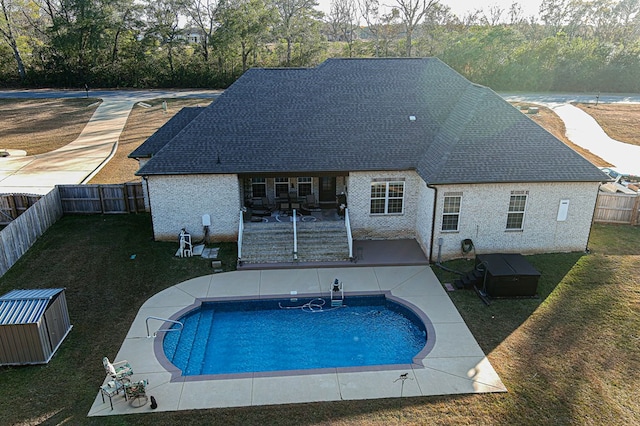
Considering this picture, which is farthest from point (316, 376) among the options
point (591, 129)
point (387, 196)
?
point (591, 129)

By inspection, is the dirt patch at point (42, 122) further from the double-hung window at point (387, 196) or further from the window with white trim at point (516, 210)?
the window with white trim at point (516, 210)

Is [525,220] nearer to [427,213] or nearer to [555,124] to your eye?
[427,213]

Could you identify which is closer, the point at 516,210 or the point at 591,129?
the point at 516,210

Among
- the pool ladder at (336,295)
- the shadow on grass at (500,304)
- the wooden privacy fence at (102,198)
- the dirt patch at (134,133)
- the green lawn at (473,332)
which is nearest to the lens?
the green lawn at (473,332)

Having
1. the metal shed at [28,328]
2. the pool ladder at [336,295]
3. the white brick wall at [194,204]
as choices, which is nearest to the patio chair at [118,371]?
the metal shed at [28,328]

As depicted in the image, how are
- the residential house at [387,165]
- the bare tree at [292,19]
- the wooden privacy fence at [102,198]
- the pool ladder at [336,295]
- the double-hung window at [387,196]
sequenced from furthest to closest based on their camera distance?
the bare tree at [292,19] → the wooden privacy fence at [102,198] → the double-hung window at [387,196] → the residential house at [387,165] → the pool ladder at [336,295]

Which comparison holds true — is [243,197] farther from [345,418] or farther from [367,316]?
[345,418]

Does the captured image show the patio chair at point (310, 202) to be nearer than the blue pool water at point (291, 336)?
No
